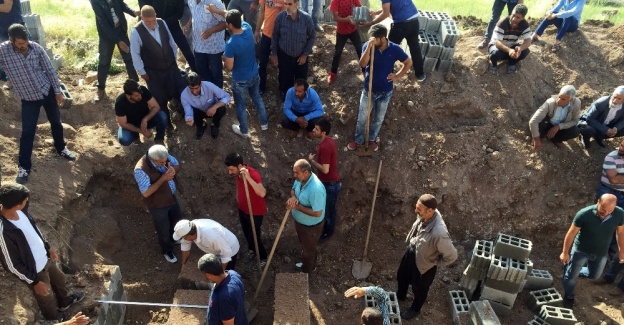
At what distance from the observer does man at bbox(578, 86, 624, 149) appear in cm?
686

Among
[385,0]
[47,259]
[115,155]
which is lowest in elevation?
Answer: [115,155]

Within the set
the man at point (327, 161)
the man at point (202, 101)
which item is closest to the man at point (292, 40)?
the man at point (202, 101)

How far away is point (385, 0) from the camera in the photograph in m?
6.84

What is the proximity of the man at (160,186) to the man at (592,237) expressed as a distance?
477 centimetres

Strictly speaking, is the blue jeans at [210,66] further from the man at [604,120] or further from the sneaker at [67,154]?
the man at [604,120]

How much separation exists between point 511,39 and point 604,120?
6.04 ft

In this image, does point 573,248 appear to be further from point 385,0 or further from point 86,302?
point 86,302

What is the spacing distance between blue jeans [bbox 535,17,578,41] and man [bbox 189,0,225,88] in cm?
570

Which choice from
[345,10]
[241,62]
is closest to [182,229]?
[241,62]

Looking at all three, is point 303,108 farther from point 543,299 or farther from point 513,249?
point 543,299

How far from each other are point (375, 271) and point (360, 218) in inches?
34.4

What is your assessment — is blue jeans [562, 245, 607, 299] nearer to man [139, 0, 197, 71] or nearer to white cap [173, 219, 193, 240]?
white cap [173, 219, 193, 240]

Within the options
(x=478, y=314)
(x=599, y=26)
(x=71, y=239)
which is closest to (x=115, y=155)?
(x=71, y=239)

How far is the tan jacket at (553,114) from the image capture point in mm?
6812
